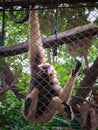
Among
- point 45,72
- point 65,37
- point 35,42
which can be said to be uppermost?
point 65,37

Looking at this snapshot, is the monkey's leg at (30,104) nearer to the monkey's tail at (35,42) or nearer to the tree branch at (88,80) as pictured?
the monkey's tail at (35,42)

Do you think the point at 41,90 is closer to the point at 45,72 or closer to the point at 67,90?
the point at 45,72

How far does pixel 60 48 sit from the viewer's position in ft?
20.3

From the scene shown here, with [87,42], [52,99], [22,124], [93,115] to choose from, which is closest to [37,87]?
[52,99]

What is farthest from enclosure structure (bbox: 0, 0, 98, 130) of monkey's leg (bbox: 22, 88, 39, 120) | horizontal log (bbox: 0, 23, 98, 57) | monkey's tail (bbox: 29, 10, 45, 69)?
monkey's leg (bbox: 22, 88, 39, 120)

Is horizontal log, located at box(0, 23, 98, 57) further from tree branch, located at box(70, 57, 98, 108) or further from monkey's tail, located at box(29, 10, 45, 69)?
tree branch, located at box(70, 57, 98, 108)

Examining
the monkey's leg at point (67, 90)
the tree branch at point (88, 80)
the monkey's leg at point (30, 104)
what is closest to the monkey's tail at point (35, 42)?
Answer: the monkey's leg at point (30, 104)

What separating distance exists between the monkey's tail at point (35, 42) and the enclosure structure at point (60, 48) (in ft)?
0.39

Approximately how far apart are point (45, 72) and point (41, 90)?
358 millimetres

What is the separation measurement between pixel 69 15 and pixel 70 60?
59.7 inches

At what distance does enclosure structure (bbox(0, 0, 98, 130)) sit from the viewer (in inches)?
143

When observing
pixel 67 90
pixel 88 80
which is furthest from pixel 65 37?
pixel 88 80

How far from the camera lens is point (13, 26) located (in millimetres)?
7535

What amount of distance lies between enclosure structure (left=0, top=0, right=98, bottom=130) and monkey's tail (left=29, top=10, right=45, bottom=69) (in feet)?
0.39
